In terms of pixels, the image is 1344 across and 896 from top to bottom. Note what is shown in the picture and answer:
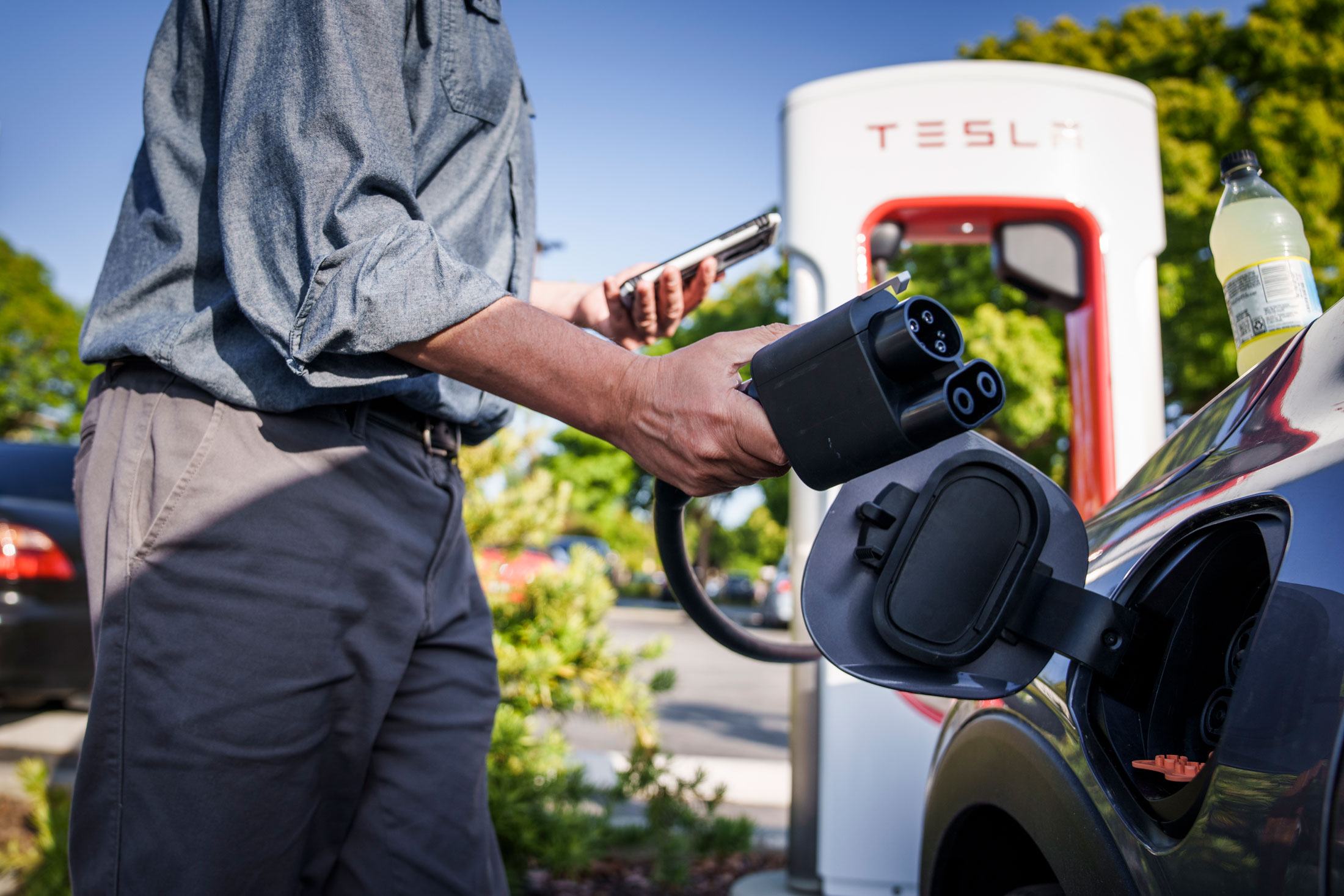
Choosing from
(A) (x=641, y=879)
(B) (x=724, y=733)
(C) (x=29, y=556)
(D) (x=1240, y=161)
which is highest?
(D) (x=1240, y=161)

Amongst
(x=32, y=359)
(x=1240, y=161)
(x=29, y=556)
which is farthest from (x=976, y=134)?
(x=32, y=359)

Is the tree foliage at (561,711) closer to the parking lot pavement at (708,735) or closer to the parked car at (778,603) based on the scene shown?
the parking lot pavement at (708,735)

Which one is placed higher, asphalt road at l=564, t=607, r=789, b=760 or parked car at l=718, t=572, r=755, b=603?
asphalt road at l=564, t=607, r=789, b=760

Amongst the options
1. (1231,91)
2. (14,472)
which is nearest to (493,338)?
(14,472)

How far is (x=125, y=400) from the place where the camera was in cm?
107

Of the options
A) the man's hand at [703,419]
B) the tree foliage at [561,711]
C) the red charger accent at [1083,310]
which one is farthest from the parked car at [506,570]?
the man's hand at [703,419]

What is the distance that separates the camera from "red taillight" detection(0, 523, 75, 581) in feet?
11.2

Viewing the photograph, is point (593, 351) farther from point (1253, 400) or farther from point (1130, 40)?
point (1130, 40)

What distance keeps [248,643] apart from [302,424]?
26 centimetres

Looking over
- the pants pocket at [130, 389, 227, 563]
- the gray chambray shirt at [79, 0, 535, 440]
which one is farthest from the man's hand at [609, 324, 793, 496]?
the pants pocket at [130, 389, 227, 563]

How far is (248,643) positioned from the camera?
98 cm

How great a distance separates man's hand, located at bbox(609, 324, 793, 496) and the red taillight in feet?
11.6

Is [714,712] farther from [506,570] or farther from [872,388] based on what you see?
[872,388]

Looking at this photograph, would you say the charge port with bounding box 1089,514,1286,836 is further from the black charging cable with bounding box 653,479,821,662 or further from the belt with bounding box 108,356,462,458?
the belt with bounding box 108,356,462,458
